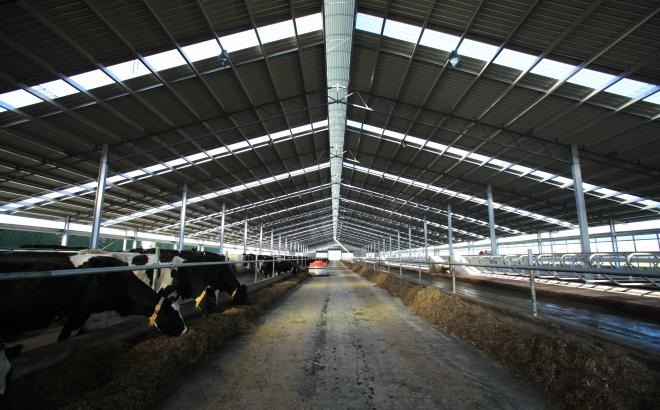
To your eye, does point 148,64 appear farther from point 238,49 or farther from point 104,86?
point 238,49

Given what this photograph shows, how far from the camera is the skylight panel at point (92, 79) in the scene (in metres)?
9.76

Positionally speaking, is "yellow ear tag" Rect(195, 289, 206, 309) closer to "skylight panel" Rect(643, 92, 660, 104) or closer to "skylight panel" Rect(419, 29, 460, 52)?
"skylight panel" Rect(419, 29, 460, 52)

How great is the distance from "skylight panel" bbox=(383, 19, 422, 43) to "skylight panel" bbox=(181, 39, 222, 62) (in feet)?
19.0

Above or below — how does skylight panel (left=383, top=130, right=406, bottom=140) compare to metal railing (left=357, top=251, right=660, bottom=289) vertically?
above

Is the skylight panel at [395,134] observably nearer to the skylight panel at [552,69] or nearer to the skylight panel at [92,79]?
the skylight panel at [552,69]

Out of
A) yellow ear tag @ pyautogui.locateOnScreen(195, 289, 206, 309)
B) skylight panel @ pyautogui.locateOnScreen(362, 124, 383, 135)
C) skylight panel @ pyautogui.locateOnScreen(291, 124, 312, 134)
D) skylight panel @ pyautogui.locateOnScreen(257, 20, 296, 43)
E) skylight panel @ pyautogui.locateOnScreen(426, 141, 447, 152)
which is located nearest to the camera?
yellow ear tag @ pyautogui.locateOnScreen(195, 289, 206, 309)

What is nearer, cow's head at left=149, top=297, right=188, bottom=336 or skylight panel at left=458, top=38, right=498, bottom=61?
cow's head at left=149, top=297, right=188, bottom=336

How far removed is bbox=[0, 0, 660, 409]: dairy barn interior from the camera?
367 centimetres

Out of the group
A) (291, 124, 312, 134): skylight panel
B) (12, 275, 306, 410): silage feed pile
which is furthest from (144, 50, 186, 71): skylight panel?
(12, 275, 306, 410): silage feed pile

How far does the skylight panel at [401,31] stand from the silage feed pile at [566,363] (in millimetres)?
9448

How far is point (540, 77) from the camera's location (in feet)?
37.7

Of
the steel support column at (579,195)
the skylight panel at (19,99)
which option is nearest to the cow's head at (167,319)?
the skylight panel at (19,99)

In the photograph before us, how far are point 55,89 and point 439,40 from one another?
12.5 m

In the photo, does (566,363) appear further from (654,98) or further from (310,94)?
(310,94)
